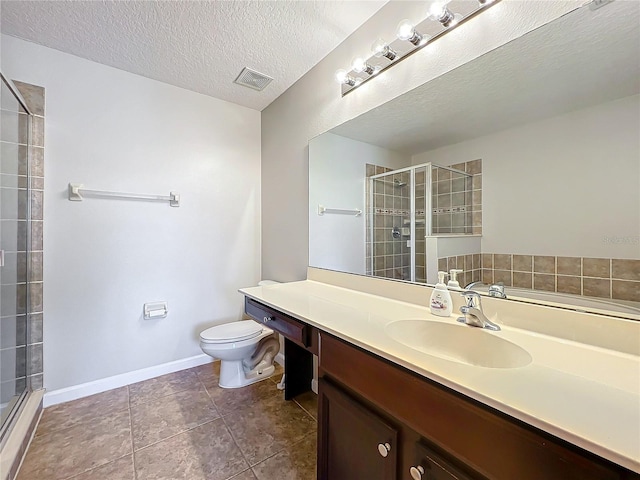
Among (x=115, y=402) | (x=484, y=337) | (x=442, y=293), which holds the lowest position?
(x=115, y=402)

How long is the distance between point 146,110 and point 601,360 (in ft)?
9.36

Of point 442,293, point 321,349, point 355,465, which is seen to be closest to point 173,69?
point 321,349

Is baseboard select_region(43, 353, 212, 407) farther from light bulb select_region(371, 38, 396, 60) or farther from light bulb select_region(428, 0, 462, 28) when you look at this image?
light bulb select_region(428, 0, 462, 28)

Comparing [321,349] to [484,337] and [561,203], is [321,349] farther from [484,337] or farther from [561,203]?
[561,203]

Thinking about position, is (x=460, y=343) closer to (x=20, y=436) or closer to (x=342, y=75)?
(x=342, y=75)

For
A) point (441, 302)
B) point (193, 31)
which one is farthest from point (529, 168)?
point (193, 31)

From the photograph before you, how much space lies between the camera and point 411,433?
754mm

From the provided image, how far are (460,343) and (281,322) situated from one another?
2.55 ft

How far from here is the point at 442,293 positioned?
3.67 feet

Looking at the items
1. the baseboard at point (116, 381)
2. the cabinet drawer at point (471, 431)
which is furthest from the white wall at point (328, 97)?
the cabinet drawer at point (471, 431)

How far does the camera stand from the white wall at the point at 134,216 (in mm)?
1826

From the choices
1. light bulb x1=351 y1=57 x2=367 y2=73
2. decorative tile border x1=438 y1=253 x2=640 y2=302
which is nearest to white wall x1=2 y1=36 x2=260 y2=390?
light bulb x1=351 y1=57 x2=367 y2=73

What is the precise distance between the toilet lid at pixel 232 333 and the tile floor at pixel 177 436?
400 millimetres

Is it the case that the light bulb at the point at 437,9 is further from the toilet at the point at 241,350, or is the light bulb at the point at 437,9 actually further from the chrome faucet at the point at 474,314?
the toilet at the point at 241,350
